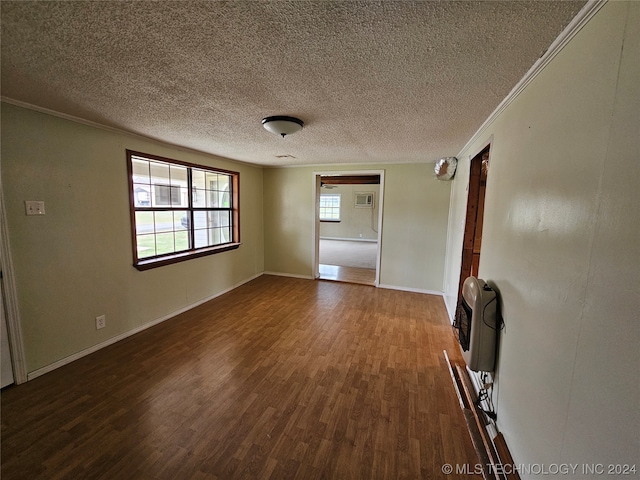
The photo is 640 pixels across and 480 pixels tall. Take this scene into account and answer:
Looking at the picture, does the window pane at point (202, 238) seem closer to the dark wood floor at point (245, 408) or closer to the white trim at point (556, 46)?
the dark wood floor at point (245, 408)

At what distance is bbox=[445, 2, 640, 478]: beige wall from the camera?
0.72m

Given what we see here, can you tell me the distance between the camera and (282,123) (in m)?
2.14

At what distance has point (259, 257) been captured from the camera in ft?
17.6

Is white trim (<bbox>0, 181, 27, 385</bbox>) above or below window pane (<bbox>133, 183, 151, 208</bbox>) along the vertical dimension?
below

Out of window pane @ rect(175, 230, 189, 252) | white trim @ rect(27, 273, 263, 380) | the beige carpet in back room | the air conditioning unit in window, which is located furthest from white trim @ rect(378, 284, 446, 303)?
the air conditioning unit in window

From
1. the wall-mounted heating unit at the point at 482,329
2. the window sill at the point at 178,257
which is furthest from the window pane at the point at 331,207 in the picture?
the wall-mounted heating unit at the point at 482,329

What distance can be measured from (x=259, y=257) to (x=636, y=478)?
5.14 m

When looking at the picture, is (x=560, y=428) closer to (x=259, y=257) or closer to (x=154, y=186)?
(x=154, y=186)

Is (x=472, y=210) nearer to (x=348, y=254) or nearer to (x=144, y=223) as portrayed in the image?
(x=144, y=223)

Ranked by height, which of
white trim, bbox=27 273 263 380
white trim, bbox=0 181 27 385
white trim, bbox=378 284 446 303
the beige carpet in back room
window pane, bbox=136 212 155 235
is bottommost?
white trim, bbox=27 273 263 380

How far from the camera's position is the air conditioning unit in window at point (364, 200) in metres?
10.0

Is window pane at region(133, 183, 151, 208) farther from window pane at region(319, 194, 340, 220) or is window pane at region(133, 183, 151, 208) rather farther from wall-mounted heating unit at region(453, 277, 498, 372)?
window pane at region(319, 194, 340, 220)

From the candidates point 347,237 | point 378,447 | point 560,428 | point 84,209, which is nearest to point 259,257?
point 84,209

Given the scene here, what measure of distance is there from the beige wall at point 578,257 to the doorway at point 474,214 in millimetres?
1242
